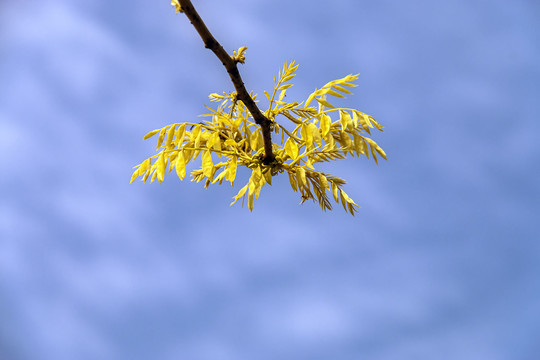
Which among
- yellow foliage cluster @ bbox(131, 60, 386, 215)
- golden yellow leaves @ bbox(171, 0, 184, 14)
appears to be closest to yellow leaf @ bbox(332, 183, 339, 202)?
yellow foliage cluster @ bbox(131, 60, 386, 215)

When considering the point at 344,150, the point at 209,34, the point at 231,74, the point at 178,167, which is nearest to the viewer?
the point at 209,34

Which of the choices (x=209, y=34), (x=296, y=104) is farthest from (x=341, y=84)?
(x=209, y=34)

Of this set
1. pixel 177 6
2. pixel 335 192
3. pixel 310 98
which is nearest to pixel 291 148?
pixel 310 98

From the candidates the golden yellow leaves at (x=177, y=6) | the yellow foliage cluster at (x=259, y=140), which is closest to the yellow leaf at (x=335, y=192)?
the yellow foliage cluster at (x=259, y=140)

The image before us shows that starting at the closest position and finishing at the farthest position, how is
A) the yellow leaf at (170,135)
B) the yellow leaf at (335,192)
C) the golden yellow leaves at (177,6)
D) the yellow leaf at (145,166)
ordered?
the golden yellow leaves at (177,6), the yellow leaf at (170,135), the yellow leaf at (145,166), the yellow leaf at (335,192)

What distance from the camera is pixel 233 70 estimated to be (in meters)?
3.11

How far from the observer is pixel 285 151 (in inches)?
146

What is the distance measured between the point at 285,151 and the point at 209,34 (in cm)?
115

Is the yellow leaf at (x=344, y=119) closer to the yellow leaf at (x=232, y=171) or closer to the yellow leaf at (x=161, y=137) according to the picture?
the yellow leaf at (x=232, y=171)

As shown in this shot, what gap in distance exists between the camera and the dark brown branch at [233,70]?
281 centimetres

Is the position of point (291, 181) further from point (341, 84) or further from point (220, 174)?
point (341, 84)

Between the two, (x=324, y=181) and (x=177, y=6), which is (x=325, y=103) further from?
(x=177, y=6)

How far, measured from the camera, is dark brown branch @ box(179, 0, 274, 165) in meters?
2.81

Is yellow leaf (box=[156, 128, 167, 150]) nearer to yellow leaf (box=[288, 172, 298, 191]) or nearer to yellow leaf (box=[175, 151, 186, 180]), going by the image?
yellow leaf (box=[175, 151, 186, 180])
